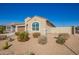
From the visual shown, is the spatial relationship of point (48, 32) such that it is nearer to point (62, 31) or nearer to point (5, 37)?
point (62, 31)

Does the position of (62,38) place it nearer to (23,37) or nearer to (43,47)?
(43,47)

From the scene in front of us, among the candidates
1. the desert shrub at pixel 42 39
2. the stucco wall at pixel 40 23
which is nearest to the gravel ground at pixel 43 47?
the desert shrub at pixel 42 39

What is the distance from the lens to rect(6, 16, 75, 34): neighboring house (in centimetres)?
763

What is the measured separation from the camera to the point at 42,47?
7.62m

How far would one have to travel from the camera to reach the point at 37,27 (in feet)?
25.3

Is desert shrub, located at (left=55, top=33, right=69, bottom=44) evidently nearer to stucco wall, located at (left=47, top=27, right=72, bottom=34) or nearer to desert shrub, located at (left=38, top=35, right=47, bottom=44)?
stucco wall, located at (left=47, top=27, right=72, bottom=34)

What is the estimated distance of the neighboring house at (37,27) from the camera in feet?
25.0

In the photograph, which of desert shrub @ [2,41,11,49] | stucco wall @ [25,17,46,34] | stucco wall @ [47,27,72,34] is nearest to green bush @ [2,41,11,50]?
desert shrub @ [2,41,11,49]

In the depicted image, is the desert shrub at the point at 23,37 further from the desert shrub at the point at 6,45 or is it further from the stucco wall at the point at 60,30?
the stucco wall at the point at 60,30

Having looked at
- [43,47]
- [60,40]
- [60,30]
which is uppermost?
[60,30]

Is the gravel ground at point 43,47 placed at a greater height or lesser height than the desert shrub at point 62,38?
lesser

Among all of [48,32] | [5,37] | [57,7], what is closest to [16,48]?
[5,37]

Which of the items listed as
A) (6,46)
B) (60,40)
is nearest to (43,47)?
(60,40)
